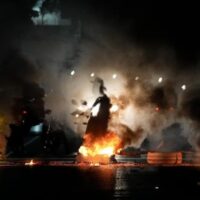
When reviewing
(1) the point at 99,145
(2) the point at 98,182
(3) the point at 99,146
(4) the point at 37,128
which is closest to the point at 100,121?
(1) the point at 99,145

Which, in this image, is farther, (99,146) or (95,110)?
(95,110)

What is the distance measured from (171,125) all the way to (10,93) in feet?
107

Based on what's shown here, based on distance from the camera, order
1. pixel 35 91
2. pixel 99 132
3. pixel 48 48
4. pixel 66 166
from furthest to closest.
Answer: pixel 48 48 → pixel 35 91 → pixel 99 132 → pixel 66 166

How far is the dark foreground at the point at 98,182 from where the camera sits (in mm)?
33281

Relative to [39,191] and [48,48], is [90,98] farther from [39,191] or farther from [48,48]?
[39,191]

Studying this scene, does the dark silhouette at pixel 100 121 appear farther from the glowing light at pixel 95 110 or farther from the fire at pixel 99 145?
the fire at pixel 99 145

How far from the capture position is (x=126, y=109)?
86625 millimetres

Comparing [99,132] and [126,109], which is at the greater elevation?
[126,109]

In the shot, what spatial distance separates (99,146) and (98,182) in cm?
2600

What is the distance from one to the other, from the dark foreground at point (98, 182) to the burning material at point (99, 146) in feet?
28.5

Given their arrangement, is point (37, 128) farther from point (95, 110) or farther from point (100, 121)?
point (100, 121)

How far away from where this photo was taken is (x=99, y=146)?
6506 cm

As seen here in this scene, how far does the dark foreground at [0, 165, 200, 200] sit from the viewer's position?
33.3 metres

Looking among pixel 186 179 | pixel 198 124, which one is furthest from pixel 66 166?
pixel 198 124
